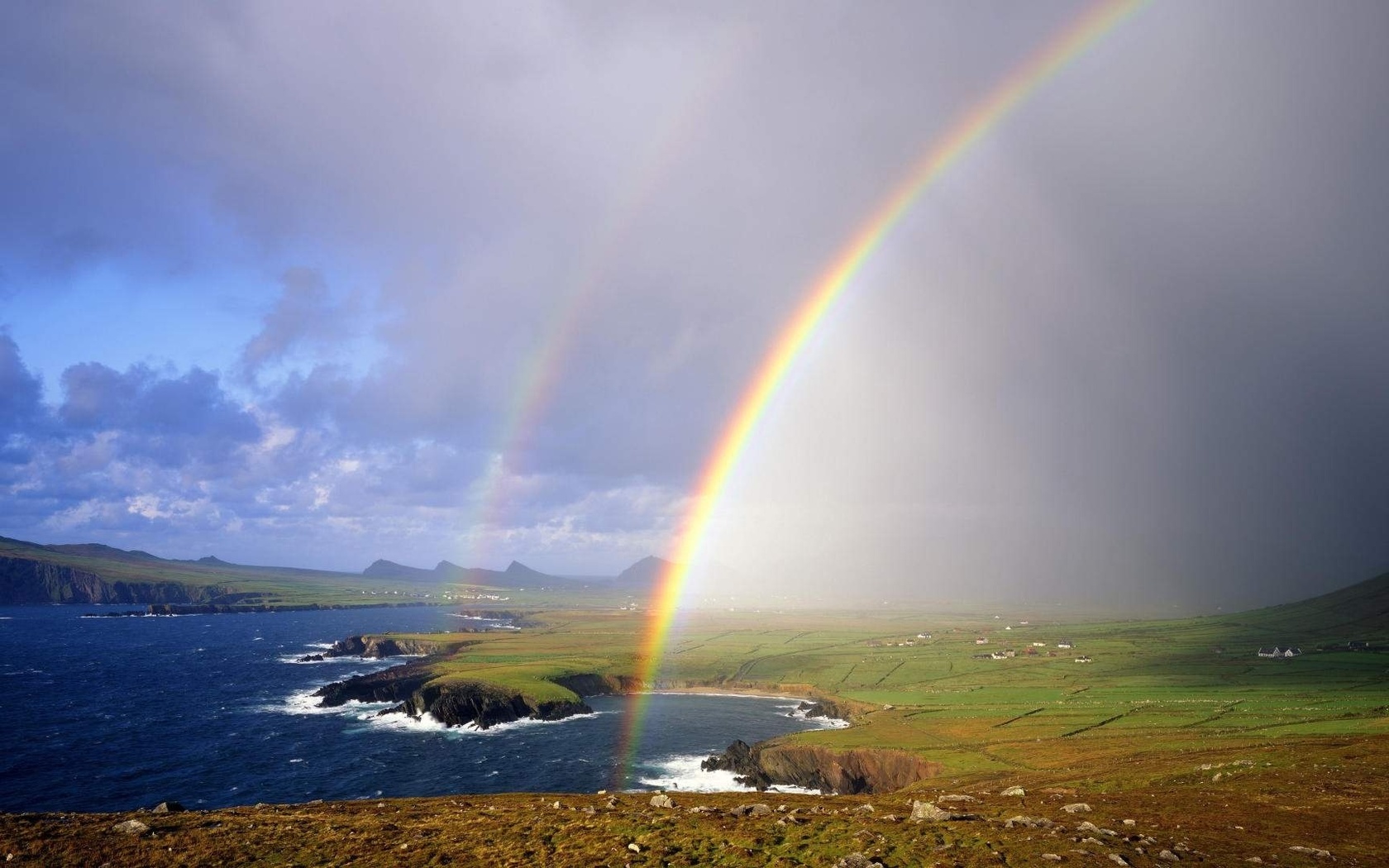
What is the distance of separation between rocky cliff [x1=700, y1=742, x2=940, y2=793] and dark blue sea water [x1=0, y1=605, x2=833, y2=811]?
4.56 metres

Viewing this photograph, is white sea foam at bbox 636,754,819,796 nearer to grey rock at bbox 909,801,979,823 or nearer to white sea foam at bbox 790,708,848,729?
white sea foam at bbox 790,708,848,729

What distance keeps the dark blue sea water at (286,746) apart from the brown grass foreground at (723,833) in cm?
5745

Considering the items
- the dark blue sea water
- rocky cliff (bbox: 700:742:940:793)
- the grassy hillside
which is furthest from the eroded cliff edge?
rocky cliff (bbox: 700:742:940:793)

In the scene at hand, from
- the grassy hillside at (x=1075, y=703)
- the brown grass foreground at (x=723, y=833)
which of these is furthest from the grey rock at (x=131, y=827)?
the grassy hillside at (x=1075, y=703)

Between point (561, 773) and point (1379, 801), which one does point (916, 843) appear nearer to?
point (1379, 801)

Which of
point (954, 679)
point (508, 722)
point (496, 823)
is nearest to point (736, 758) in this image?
point (508, 722)

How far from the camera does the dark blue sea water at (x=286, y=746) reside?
89.2m

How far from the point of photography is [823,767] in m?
95.8

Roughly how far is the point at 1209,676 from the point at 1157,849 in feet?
545

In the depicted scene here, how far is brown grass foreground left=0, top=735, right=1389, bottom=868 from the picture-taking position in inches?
1062

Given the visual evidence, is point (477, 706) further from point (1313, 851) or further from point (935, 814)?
point (1313, 851)

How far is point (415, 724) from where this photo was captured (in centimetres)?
13288

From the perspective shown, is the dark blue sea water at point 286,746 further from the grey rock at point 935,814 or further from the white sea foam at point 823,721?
the grey rock at point 935,814

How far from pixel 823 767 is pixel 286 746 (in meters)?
84.7
